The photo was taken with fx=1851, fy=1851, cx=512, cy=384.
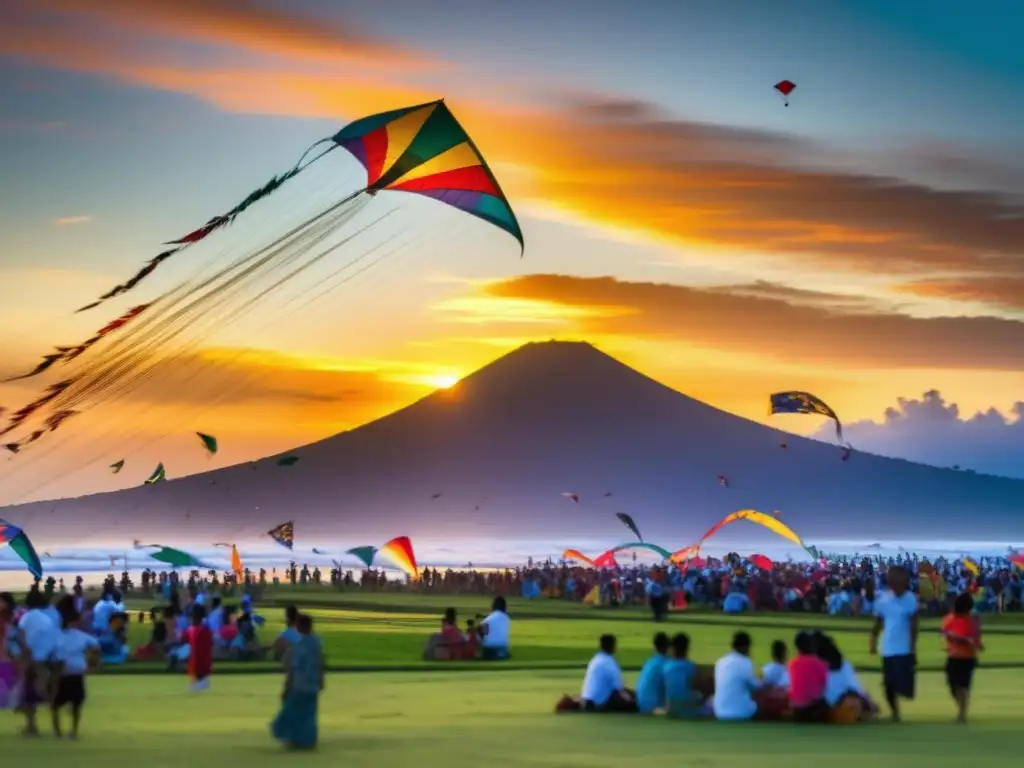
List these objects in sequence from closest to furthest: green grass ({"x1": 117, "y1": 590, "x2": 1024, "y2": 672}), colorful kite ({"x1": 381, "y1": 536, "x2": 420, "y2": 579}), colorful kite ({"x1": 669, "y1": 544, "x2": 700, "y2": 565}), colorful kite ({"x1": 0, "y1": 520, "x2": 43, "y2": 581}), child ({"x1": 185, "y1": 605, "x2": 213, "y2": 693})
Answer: child ({"x1": 185, "y1": 605, "x2": 213, "y2": 693}) → green grass ({"x1": 117, "y1": 590, "x2": 1024, "y2": 672}) → colorful kite ({"x1": 0, "y1": 520, "x2": 43, "y2": 581}) → colorful kite ({"x1": 381, "y1": 536, "x2": 420, "y2": 579}) → colorful kite ({"x1": 669, "y1": 544, "x2": 700, "y2": 565})

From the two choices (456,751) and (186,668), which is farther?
(186,668)

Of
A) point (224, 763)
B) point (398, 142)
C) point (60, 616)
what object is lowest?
point (224, 763)

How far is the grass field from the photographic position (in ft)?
58.2

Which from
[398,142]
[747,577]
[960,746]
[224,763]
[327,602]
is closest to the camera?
[224,763]

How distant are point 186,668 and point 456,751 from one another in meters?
15.1

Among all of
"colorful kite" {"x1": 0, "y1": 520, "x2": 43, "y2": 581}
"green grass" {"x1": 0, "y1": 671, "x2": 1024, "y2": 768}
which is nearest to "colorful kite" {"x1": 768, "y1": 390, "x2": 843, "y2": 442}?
"colorful kite" {"x1": 0, "y1": 520, "x2": 43, "y2": 581}

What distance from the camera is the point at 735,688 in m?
21.5

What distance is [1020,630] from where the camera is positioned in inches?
1903

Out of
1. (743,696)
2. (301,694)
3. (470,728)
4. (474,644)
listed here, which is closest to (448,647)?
(474,644)

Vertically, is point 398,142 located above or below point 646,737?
above

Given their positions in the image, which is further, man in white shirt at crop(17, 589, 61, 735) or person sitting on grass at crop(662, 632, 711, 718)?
person sitting on grass at crop(662, 632, 711, 718)

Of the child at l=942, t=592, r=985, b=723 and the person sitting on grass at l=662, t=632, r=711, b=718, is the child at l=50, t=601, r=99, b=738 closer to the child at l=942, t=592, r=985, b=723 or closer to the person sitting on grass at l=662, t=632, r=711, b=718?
the person sitting on grass at l=662, t=632, r=711, b=718

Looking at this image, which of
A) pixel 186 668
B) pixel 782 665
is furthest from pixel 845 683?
pixel 186 668

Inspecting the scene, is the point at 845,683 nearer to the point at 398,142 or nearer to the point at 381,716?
the point at 381,716
